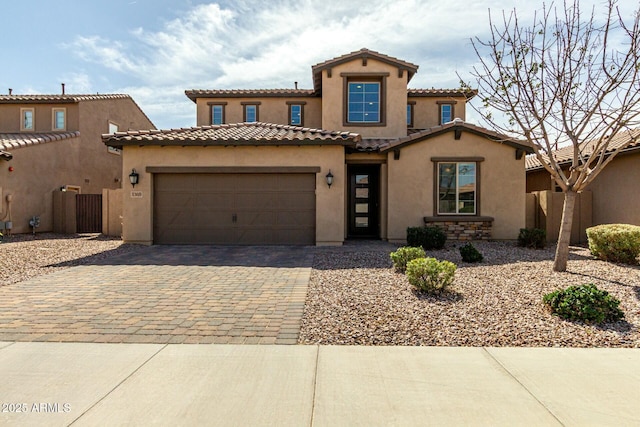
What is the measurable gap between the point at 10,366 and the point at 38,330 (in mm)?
1031

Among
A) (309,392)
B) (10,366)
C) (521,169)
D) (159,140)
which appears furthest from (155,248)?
(521,169)

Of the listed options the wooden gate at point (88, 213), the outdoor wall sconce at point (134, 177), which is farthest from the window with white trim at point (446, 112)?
the wooden gate at point (88, 213)

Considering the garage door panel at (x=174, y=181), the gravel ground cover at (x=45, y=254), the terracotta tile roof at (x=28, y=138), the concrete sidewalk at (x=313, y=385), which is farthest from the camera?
the terracotta tile roof at (x=28, y=138)

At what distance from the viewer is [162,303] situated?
5766mm

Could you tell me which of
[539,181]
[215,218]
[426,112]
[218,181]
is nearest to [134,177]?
[218,181]

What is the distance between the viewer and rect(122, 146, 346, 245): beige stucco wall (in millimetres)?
12156

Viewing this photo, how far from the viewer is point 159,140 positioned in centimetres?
1184

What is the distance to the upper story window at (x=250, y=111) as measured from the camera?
719 inches

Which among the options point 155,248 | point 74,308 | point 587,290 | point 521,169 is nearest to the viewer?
point 587,290

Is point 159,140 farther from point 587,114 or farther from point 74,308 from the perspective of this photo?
point 587,114

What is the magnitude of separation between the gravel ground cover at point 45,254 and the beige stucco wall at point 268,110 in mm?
7918

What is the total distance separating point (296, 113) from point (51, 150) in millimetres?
11767

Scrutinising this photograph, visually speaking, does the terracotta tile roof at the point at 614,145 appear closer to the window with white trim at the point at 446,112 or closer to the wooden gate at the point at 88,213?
the window with white trim at the point at 446,112

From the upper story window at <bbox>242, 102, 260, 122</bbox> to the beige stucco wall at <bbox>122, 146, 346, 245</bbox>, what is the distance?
6557 millimetres
